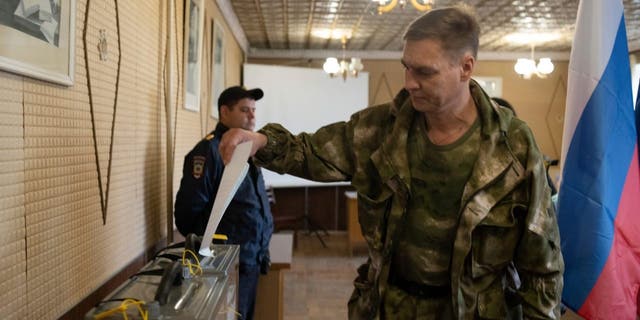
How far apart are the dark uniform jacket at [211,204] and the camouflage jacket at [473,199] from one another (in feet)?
3.00

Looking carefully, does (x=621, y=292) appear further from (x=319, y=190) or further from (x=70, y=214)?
(x=319, y=190)

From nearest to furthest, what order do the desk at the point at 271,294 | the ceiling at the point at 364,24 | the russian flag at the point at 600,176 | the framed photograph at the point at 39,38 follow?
the framed photograph at the point at 39,38 < the russian flag at the point at 600,176 < the desk at the point at 271,294 < the ceiling at the point at 364,24

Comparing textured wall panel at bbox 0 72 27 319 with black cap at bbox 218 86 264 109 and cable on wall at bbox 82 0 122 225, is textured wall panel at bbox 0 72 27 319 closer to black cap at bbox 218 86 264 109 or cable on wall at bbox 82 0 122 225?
cable on wall at bbox 82 0 122 225

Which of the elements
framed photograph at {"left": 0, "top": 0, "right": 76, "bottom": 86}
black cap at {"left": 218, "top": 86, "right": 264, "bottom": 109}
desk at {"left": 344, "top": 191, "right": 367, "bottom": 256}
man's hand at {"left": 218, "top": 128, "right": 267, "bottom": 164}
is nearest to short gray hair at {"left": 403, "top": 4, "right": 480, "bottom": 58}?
man's hand at {"left": 218, "top": 128, "right": 267, "bottom": 164}

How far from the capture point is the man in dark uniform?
2166mm

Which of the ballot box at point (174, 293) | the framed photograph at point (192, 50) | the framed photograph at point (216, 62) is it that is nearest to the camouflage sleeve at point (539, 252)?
the ballot box at point (174, 293)

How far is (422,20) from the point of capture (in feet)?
3.98

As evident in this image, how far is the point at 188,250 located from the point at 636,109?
5.33 feet

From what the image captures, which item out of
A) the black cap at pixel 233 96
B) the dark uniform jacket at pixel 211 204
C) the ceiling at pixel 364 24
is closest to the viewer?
the dark uniform jacket at pixel 211 204

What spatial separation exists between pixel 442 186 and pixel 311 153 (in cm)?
33

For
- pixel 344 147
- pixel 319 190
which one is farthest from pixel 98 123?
pixel 319 190

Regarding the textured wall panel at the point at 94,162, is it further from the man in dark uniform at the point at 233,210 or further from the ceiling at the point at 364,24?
the ceiling at the point at 364,24

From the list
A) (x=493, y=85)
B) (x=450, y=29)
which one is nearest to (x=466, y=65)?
(x=450, y=29)

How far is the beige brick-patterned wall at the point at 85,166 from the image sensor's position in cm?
107
